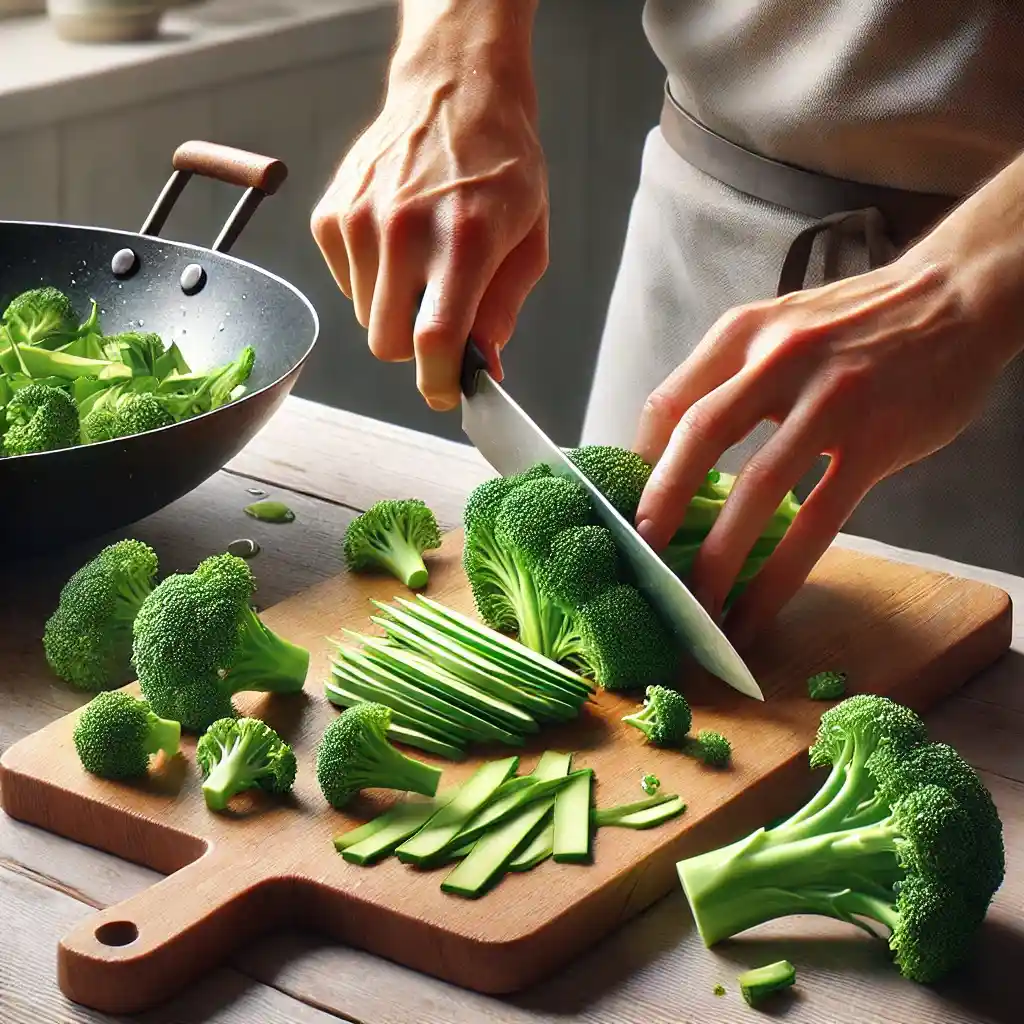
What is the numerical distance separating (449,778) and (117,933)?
0.94 ft

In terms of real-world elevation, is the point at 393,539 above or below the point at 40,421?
below

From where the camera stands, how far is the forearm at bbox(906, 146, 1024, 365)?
138 centimetres

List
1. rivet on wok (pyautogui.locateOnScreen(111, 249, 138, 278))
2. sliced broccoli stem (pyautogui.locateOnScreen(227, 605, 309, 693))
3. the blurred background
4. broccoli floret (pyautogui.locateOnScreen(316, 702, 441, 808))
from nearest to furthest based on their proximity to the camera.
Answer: broccoli floret (pyautogui.locateOnScreen(316, 702, 441, 808)) → sliced broccoli stem (pyautogui.locateOnScreen(227, 605, 309, 693)) → rivet on wok (pyautogui.locateOnScreen(111, 249, 138, 278)) → the blurred background

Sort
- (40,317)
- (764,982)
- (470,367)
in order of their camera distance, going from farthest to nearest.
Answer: (40,317)
(470,367)
(764,982)

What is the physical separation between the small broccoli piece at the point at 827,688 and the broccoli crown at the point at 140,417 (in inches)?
24.9

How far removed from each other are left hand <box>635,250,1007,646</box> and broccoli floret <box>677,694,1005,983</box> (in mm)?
278

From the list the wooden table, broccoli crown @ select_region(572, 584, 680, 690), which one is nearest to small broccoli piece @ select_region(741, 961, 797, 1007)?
the wooden table

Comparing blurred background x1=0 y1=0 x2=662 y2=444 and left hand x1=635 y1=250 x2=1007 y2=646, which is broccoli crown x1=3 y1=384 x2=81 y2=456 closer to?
left hand x1=635 y1=250 x2=1007 y2=646

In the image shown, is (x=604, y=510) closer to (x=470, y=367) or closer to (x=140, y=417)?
(x=470, y=367)

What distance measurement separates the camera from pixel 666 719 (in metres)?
1.21

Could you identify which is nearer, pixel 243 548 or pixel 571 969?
pixel 571 969

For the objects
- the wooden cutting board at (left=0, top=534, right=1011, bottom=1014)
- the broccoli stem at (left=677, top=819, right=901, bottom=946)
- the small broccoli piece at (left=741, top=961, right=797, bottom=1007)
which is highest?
the broccoli stem at (left=677, top=819, right=901, bottom=946)

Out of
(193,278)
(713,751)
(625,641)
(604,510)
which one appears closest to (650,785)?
(713,751)

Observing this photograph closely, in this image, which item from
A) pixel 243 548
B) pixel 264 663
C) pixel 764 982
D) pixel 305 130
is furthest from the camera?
pixel 305 130
